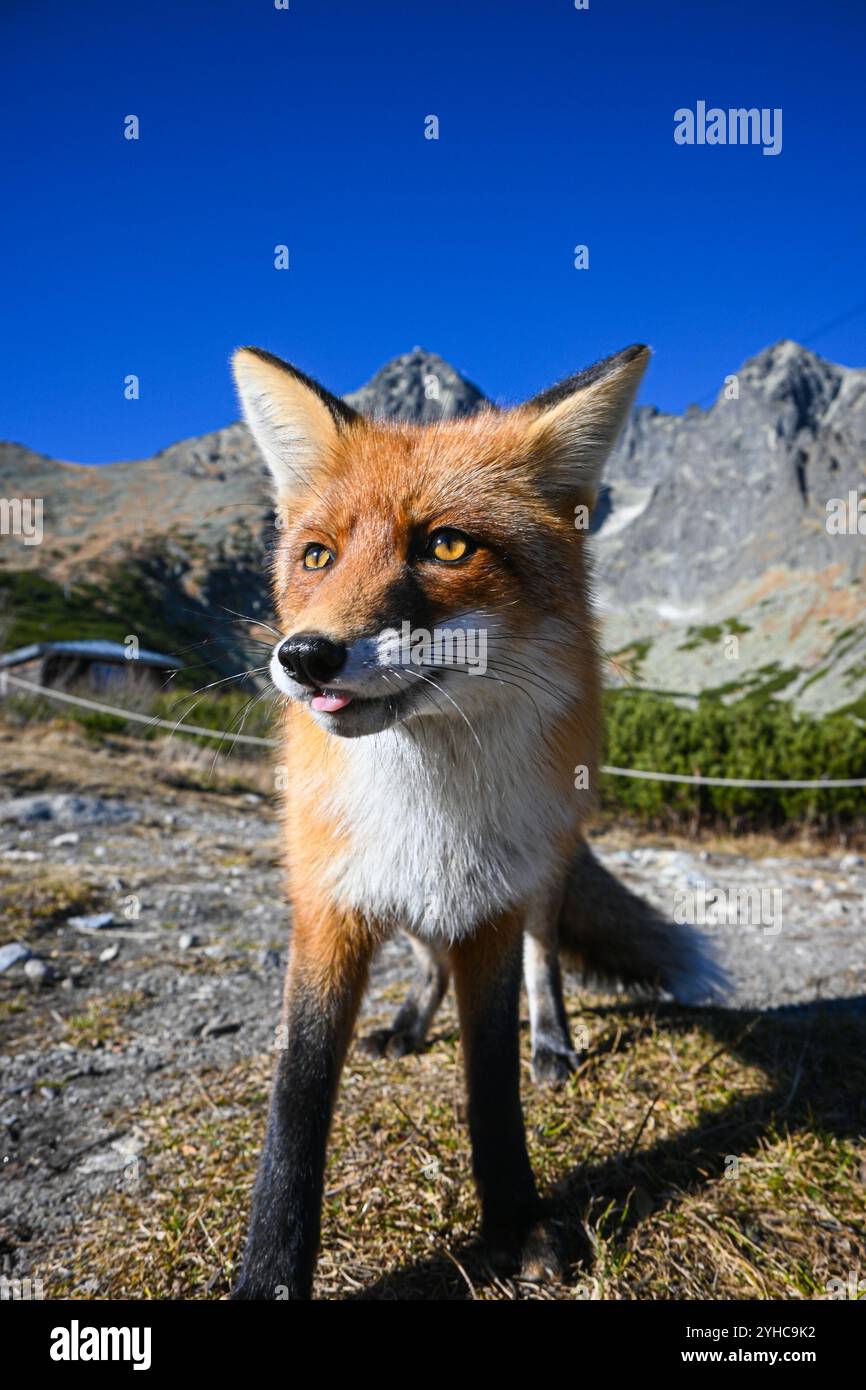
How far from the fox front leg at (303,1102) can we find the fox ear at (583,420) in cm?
159

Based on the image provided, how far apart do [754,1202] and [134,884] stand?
5.61 meters

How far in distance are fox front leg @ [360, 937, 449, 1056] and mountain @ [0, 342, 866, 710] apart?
1654mm

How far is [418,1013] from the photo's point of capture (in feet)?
12.3

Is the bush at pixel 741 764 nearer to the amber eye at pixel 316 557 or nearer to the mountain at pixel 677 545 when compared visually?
the mountain at pixel 677 545

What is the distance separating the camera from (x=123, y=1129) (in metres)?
3.02

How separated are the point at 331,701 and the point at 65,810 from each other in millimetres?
8715

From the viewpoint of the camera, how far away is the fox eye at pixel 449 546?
2080 millimetres

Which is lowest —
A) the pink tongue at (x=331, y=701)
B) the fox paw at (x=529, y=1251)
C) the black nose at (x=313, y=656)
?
the fox paw at (x=529, y=1251)

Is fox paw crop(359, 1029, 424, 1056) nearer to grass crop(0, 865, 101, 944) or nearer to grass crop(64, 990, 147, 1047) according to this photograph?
grass crop(64, 990, 147, 1047)

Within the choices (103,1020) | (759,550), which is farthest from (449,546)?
(759,550)

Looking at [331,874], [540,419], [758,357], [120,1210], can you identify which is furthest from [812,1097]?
[758,357]

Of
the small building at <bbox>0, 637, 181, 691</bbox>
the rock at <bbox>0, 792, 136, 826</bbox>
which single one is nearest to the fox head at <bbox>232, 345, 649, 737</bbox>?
the rock at <bbox>0, 792, 136, 826</bbox>

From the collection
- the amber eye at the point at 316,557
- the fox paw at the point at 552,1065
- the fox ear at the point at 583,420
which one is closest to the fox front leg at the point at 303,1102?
the amber eye at the point at 316,557
